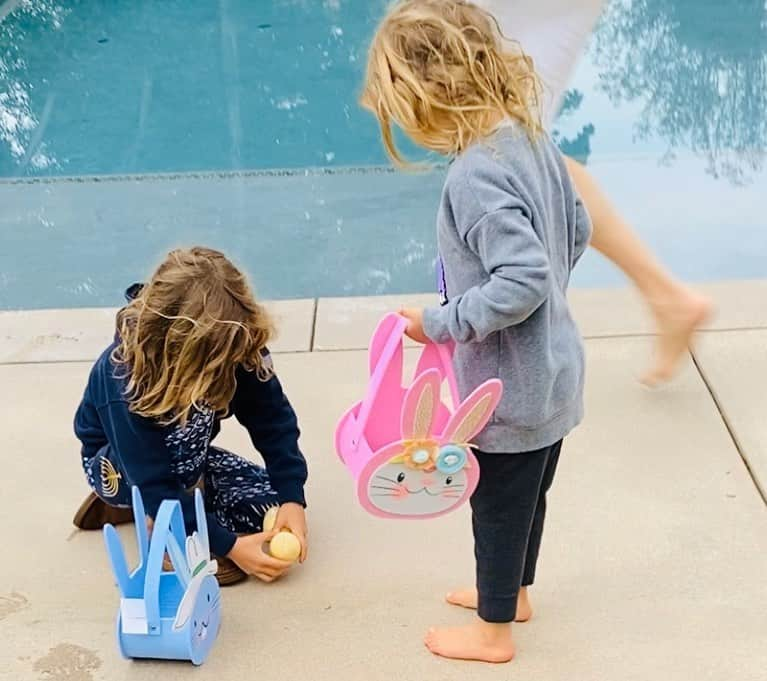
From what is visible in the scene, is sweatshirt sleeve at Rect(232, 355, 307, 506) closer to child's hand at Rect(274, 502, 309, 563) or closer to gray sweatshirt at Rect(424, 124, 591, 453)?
child's hand at Rect(274, 502, 309, 563)

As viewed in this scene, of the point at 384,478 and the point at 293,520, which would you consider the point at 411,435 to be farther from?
the point at 293,520

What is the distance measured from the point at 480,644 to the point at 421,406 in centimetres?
64

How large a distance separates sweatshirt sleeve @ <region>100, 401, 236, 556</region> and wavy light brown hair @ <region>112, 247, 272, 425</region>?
5cm

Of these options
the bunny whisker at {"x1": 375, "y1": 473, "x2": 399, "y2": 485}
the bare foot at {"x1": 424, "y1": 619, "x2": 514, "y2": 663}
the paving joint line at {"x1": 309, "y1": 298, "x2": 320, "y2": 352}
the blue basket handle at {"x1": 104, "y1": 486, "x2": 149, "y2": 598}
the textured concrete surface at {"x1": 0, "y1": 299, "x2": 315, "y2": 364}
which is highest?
the bunny whisker at {"x1": 375, "y1": 473, "x2": 399, "y2": 485}

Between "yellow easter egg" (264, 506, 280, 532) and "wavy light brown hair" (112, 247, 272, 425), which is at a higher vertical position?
"wavy light brown hair" (112, 247, 272, 425)

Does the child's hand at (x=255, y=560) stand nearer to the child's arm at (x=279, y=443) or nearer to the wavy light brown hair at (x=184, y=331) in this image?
the child's arm at (x=279, y=443)

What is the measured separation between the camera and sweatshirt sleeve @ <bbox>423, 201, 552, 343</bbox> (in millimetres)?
1682

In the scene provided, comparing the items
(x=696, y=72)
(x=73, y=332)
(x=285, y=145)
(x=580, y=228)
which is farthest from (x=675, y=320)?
(x=696, y=72)

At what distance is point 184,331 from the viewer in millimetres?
2113

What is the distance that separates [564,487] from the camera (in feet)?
8.97

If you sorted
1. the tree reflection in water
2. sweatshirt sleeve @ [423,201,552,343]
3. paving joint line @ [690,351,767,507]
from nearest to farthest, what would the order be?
sweatshirt sleeve @ [423,201,552,343]
paving joint line @ [690,351,767,507]
the tree reflection in water

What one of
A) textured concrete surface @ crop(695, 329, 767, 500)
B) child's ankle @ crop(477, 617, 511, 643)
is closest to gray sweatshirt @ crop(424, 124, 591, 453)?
child's ankle @ crop(477, 617, 511, 643)

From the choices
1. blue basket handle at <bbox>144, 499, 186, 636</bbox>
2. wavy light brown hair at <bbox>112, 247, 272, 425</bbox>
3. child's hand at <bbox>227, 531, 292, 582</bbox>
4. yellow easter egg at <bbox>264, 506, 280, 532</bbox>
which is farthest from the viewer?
yellow easter egg at <bbox>264, 506, 280, 532</bbox>

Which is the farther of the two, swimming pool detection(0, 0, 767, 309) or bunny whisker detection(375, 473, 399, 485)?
swimming pool detection(0, 0, 767, 309)
